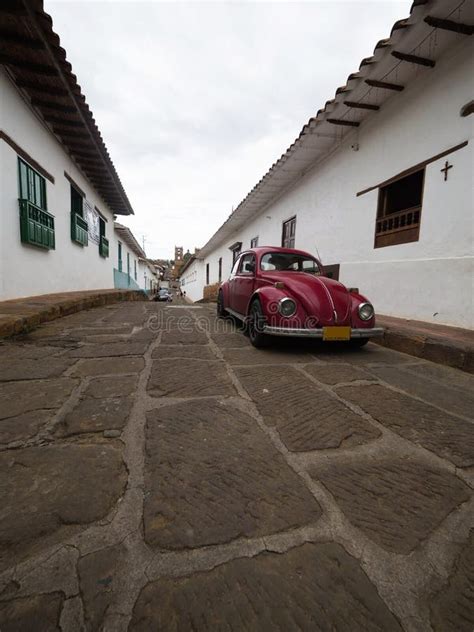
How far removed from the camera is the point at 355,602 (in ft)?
2.20

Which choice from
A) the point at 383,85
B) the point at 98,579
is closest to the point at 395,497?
the point at 98,579

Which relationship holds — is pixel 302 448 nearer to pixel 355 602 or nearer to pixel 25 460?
pixel 355 602

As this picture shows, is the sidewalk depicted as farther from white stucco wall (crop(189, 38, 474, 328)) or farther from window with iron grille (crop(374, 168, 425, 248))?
window with iron grille (crop(374, 168, 425, 248))

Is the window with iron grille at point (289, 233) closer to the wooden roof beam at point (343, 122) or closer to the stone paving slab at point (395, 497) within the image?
the wooden roof beam at point (343, 122)

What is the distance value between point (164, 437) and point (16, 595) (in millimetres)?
698

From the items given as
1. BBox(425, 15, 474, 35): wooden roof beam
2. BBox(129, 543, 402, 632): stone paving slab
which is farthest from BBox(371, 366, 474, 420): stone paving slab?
BBox(425, 15, 474, 35): wooden roof beam

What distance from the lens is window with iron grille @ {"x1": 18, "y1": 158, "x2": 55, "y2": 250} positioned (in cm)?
475

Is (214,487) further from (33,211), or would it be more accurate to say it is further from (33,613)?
(33,211)

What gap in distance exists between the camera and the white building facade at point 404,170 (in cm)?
348

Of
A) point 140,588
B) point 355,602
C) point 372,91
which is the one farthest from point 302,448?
point 372,91

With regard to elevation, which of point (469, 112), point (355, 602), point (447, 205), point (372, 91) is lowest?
point (355, 602)

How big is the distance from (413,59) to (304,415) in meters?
5.01

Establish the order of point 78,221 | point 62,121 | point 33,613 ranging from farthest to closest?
1. point 78,221
2. point 62,121
3. point 33,613

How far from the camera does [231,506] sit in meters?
0.94
